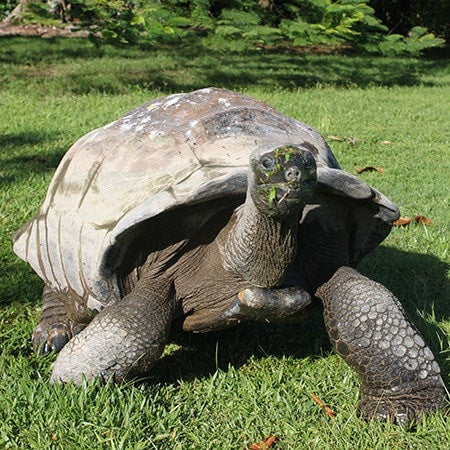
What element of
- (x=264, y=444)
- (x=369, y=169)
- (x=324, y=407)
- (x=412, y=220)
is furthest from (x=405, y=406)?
(x=369, y=169)

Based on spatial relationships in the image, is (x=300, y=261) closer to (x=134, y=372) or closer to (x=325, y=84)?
(x=134, y=372)

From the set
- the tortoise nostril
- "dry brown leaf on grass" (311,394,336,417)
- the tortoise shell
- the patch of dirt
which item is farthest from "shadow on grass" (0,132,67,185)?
the patch of dirt

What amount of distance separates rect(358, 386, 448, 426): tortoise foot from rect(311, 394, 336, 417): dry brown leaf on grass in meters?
0.09

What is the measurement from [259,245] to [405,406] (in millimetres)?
728

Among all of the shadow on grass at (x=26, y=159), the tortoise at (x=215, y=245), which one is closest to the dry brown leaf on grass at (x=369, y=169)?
the shadow on grass at (x=26, y=159)

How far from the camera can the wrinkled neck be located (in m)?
2.30

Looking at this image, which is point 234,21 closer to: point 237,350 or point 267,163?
point 237,350

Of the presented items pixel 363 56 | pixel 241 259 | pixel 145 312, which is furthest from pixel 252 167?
pixel 363 56

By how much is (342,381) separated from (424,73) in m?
11.5

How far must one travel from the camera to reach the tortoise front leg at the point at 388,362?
8.10ft

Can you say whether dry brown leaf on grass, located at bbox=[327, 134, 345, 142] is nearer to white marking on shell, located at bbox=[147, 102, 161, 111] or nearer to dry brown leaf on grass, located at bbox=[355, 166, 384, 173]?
dry brown leaf on grass, located at bbox=[355, 166, 384, 173]

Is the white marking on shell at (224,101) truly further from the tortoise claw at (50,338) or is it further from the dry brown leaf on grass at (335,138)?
the dry brown leaf on grass at (335,138)

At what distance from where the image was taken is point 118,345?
2479 mm

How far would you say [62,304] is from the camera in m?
3.24
